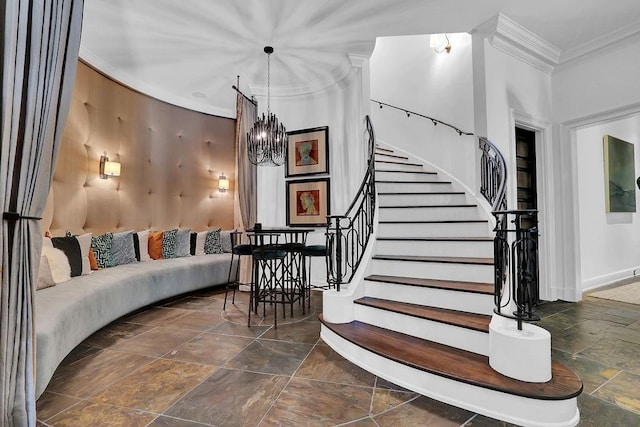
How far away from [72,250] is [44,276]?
1.96 ft

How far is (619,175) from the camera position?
529cm

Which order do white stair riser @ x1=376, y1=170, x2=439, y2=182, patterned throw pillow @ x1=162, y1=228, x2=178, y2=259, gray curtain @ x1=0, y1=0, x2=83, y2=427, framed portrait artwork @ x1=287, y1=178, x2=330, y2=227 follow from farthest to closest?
framed portrait artwork @ x1=287, y1=178, x2=330, y2=227
white stair riser @ x1=376, y1=170, x2=439, y2=182
patterned throw pillow @ x1=162, y1=228, x2=178, y2=259
gray curtain @ x1=0, y1=0, x2=83, y2=427

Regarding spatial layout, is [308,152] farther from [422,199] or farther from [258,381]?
[258,381]

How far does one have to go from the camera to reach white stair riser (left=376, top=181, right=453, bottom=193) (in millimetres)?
4430

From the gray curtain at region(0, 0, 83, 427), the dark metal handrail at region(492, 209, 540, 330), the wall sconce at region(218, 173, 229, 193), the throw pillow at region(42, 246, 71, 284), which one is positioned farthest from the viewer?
the wall sconce at region(218, 173, 229, 193)

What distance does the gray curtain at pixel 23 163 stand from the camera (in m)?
1.37

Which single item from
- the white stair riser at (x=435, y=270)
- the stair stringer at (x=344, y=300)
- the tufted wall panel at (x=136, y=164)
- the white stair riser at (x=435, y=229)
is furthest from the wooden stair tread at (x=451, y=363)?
the tufted wall panel at (x=136, y=164)

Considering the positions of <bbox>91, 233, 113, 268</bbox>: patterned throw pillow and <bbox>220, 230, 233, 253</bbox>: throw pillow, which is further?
<bbox>220, 230, 233, 253</bbox>: throw pillow

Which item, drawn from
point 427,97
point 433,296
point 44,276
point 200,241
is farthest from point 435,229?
point 44,276

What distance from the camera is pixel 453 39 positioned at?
4.85m

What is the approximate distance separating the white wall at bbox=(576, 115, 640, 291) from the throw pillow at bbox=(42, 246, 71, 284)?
6.35m

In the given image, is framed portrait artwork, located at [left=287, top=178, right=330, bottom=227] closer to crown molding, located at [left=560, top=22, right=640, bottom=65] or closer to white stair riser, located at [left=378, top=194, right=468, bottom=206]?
white stair riser, located at [left=378, top=194, right=468, bottom=206]

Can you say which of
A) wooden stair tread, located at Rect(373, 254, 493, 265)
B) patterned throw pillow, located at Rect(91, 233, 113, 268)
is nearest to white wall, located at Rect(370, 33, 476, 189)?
wooden stair tread, located at Rect(373, 254, 493, 265)

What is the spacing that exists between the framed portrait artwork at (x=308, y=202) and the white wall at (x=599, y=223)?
3.68 meters
